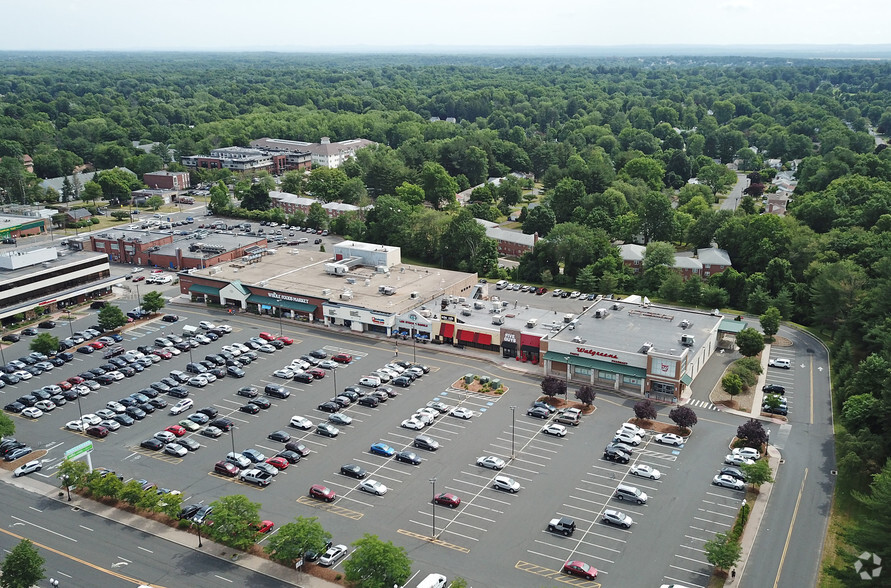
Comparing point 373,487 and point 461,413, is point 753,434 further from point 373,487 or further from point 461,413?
point 373,487

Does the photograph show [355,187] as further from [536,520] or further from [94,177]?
[536,520]

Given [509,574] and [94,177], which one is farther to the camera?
[94,177]

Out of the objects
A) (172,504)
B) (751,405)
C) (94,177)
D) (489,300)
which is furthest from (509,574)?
(94,177)

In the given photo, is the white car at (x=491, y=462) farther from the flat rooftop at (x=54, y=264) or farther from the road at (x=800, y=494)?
the flat rooftop at (x=54, y=264)

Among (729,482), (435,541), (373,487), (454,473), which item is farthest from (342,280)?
(729,482)

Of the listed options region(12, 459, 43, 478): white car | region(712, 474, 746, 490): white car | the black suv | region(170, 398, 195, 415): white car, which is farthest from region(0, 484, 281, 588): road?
region(712, 474, 746, 490): white car
